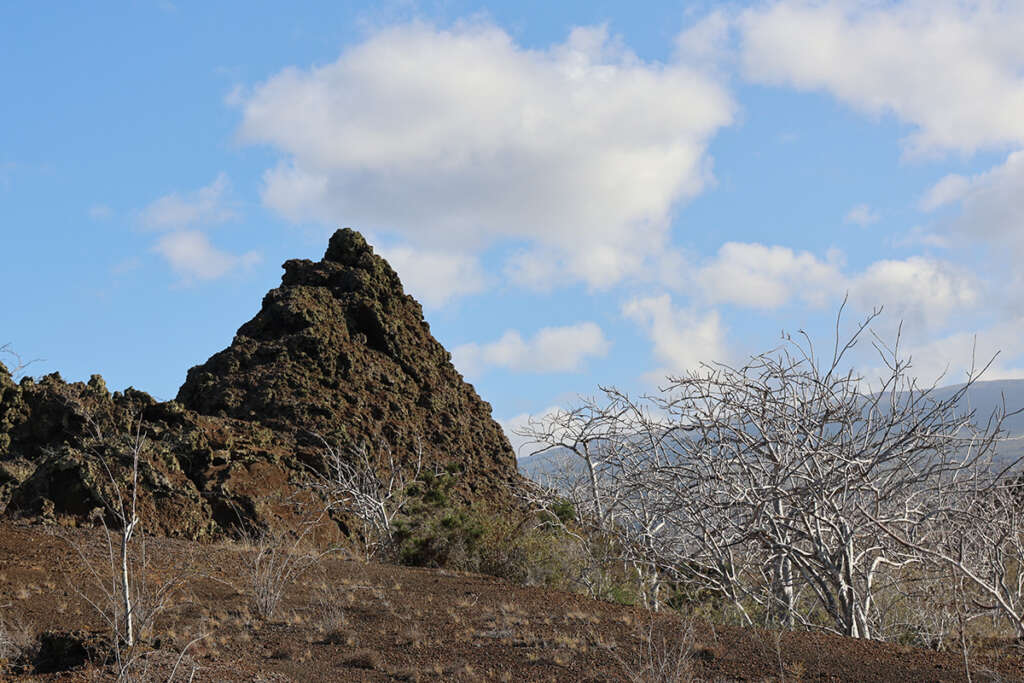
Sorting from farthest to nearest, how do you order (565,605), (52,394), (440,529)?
(52,394), (440,529), (565,605)

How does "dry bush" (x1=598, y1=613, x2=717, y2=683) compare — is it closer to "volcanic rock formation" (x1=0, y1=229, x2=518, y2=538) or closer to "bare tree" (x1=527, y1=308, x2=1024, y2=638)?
"bare tree" (x1=527, y1=308, x2=1024, y2=638)

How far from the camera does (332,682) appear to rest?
7.07 meters

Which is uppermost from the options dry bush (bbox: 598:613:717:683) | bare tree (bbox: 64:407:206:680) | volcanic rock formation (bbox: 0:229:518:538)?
volcanic rock formation (bbox: 0:229:518:538)

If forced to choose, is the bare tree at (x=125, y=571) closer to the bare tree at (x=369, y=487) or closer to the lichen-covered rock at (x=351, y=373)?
the lichen-covered rock at (x=351, y=373)

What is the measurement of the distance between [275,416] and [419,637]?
11.2 metres

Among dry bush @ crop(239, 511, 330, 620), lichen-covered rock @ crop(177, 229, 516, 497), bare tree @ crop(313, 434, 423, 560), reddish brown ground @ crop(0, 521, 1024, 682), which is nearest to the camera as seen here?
reddish brown ground @ crop(0, 521, 1024, 682)

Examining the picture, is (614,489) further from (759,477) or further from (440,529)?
(440,529)

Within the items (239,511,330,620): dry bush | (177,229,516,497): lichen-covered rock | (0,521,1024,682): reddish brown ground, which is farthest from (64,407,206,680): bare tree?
(177,229,516,497): lichen-covered rock

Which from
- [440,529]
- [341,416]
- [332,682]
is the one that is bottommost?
[332,682]

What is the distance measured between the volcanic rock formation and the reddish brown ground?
2.99m

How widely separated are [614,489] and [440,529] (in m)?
5.06

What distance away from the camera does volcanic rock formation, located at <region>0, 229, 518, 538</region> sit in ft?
48.7

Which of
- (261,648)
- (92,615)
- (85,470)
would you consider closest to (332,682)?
(261,648)

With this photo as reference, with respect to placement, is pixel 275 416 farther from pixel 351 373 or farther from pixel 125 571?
pixel 125 571
